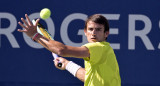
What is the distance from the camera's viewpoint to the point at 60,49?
296cm

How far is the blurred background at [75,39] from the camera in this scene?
5227mm

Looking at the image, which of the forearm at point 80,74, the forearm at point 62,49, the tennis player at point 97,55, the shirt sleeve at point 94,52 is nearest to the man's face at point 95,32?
the tennis player at point 97,55

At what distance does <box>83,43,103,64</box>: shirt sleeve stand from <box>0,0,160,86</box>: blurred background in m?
2.10

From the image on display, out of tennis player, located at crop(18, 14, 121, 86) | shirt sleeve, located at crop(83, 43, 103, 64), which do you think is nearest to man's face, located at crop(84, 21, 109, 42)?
tennis player, located at crop(18, 14, 121, 86)

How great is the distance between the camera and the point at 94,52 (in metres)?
3.09

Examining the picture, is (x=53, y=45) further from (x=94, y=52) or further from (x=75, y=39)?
(x=75, y=39)


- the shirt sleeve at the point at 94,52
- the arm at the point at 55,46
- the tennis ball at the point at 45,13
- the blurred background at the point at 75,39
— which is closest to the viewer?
the arm at the point at 55,46

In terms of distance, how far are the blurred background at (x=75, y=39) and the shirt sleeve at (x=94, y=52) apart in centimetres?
210

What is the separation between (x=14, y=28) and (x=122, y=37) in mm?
1488

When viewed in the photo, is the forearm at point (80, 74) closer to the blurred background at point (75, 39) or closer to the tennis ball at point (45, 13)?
the tennis ball at point (45, 13)

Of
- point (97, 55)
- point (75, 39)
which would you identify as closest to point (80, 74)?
point (97, 55)

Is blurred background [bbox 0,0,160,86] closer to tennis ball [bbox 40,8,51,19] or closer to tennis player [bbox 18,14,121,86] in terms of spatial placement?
tennis ball [bbox 40,8,51,19]

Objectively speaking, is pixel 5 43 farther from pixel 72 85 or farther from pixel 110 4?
pixel 110 4

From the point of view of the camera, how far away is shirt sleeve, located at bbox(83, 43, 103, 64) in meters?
3.07
